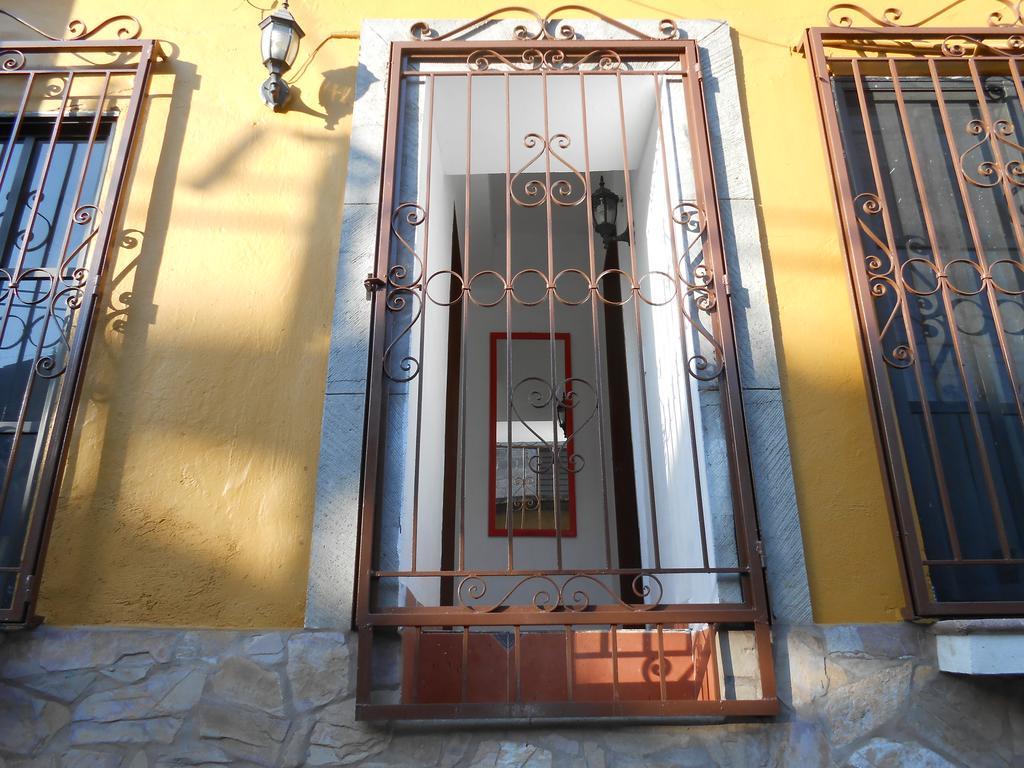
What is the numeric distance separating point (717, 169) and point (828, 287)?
60cm

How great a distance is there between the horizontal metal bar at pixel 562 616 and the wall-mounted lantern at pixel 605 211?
2.37 metres

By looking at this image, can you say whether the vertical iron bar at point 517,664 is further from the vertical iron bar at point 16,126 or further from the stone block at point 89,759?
the vertical iron bar at point 16,126

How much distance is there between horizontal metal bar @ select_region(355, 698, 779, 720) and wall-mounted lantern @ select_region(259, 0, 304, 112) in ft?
7.35

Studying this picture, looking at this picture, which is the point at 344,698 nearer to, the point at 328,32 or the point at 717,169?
the point at 717,169

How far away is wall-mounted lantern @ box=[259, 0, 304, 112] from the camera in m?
3.11

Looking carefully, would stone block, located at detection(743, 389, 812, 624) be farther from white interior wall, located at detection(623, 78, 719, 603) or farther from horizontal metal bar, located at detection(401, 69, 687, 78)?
horizontal metal bar, located at detection(401, 69, 687, 78)

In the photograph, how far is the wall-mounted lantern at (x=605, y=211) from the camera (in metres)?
4.38

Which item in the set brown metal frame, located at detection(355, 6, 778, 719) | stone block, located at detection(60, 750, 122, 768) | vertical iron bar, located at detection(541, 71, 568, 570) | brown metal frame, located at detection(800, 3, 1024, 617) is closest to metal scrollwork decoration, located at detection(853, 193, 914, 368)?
brown metal frame, located at detection(800, 3, 1024, 617)

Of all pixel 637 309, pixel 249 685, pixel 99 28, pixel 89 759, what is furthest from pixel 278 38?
pixel 89 759

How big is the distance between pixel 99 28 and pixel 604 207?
2.48 metres

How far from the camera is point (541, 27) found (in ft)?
11.0

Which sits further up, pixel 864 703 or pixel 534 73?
pixel 534 73

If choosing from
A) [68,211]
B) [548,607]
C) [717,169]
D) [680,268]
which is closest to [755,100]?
[717,169]

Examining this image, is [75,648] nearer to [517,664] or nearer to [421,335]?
[517,664]
